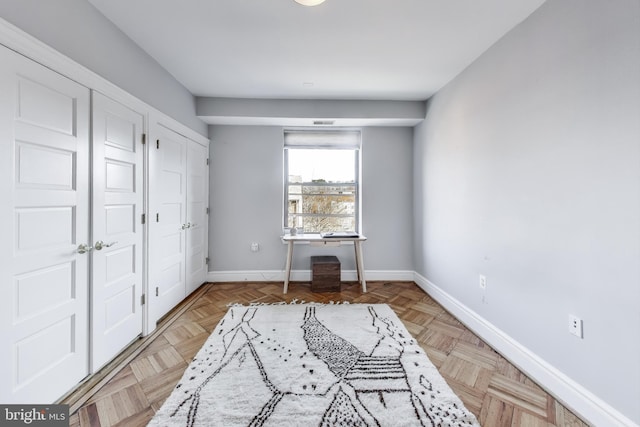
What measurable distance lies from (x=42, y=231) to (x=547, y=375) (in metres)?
3.05

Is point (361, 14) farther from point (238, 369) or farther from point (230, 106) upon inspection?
point (238, 369)

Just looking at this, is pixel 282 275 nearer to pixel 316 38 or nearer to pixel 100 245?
pixel 100 245

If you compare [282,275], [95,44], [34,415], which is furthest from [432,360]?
[95,44]

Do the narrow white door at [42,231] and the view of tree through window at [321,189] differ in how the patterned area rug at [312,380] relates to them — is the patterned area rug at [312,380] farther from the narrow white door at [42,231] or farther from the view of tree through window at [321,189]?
the view of tree through window at [321,189]

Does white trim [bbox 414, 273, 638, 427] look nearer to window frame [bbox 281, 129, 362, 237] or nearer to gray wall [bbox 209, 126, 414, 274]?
gray wall [bbox 209, 126, 414, 274]

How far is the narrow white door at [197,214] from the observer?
3.01m

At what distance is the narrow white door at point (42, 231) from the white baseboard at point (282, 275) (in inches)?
75.7

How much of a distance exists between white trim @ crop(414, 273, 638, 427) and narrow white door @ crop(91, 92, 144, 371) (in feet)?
9.50

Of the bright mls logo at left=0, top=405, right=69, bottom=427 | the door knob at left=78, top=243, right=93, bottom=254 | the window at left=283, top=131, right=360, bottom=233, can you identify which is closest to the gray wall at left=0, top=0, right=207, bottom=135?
the door knob at left=78, top=243, right=93, bottom=254

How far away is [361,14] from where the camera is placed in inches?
67.7

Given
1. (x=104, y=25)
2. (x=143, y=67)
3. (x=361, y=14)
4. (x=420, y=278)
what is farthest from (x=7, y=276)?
(x=420, y=278)

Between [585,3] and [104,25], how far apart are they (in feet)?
9.74

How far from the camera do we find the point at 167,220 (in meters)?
2.58

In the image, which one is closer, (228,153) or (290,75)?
(290,75)
